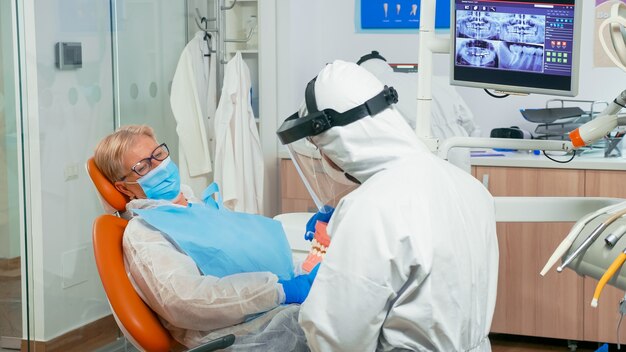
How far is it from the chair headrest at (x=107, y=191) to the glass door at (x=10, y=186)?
77 centimetres

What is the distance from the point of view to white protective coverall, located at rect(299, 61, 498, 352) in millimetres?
1670

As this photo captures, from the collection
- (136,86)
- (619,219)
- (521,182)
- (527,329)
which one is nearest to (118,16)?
(136,86)

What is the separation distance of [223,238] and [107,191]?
1.28 ft

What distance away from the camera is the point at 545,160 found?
12.6 ft

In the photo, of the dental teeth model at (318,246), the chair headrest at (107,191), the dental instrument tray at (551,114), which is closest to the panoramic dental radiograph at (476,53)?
the dental teeth model at (318,246)

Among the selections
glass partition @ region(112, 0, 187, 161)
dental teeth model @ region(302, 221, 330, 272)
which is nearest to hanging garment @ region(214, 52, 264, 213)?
glass partition @ region(112, 0, 187, 161)

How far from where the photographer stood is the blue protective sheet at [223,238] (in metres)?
2.37

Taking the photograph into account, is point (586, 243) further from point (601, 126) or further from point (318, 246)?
point (318, 246)

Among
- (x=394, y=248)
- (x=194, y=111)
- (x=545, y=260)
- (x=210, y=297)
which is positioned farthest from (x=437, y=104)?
(x=394, y=248)

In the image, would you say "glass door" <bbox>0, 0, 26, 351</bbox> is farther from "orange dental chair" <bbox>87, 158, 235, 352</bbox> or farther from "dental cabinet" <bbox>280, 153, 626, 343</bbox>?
"dental cabinet" <bbox>280, 153, 626, 343</bbox>

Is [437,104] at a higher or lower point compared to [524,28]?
lower

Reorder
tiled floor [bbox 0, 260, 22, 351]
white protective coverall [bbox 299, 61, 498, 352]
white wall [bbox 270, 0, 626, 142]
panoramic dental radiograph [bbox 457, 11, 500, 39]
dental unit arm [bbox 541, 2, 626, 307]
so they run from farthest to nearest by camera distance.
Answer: white wall [bbox 270, 0, 626, 142]
tiled floor [bbox 0, 260, 22, 351]
panoramic dental radiograph [bbox 457, 11, 500, 39]
dental unit arm [bbox 541, 2, 626, 307]
white protective coverall [bbox 299, 61, 498, 352]

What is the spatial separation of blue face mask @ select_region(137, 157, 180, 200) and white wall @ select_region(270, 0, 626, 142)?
2.06m

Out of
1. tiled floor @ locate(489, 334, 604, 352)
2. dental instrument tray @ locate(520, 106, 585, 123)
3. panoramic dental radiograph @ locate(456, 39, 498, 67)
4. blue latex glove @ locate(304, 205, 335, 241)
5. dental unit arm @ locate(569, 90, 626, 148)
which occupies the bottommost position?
tiled floor @ locate(489, 334, 604, 352)
